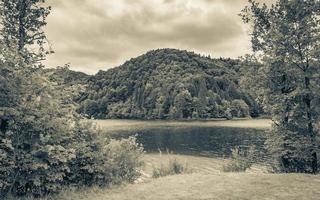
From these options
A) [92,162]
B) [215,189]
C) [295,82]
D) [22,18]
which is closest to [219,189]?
[215,189]

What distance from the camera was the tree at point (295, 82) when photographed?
22.5 meters

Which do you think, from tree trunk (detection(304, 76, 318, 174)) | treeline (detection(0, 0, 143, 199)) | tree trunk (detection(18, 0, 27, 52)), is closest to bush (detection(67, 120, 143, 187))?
treeline (detection(0, 0, 143, 199))

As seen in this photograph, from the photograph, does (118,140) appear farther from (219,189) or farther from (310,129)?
(310,129)

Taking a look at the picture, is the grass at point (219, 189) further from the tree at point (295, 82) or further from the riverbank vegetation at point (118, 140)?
the tree at point (295, 82)

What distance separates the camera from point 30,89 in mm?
14891

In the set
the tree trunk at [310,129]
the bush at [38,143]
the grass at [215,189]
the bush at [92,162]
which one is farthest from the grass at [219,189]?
the tree trunk at [310,129]

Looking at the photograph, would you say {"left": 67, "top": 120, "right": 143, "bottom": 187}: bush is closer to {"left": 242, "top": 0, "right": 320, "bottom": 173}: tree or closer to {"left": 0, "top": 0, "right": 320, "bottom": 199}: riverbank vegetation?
{"left": 0, "top": 0, "right": 320, "bottom": 199}: riverbank vegetation

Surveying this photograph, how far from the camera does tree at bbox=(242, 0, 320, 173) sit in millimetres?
22469

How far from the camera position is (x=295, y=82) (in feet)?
78.3

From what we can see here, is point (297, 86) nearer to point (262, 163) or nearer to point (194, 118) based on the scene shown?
point (262, 163)

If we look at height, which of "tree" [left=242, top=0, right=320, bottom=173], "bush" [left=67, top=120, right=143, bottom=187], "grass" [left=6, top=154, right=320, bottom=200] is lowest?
"grass" [left=6, top=154, right=320, bottom=200]

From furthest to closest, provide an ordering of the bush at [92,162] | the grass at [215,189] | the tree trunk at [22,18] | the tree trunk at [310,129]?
the tree trunk at [22,18] < the tree trunk at [310,129] < the bush at [92,162] < the grass at [215,189]

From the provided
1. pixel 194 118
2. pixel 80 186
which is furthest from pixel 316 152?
pixel 194 118

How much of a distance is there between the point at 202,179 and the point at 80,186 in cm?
608
